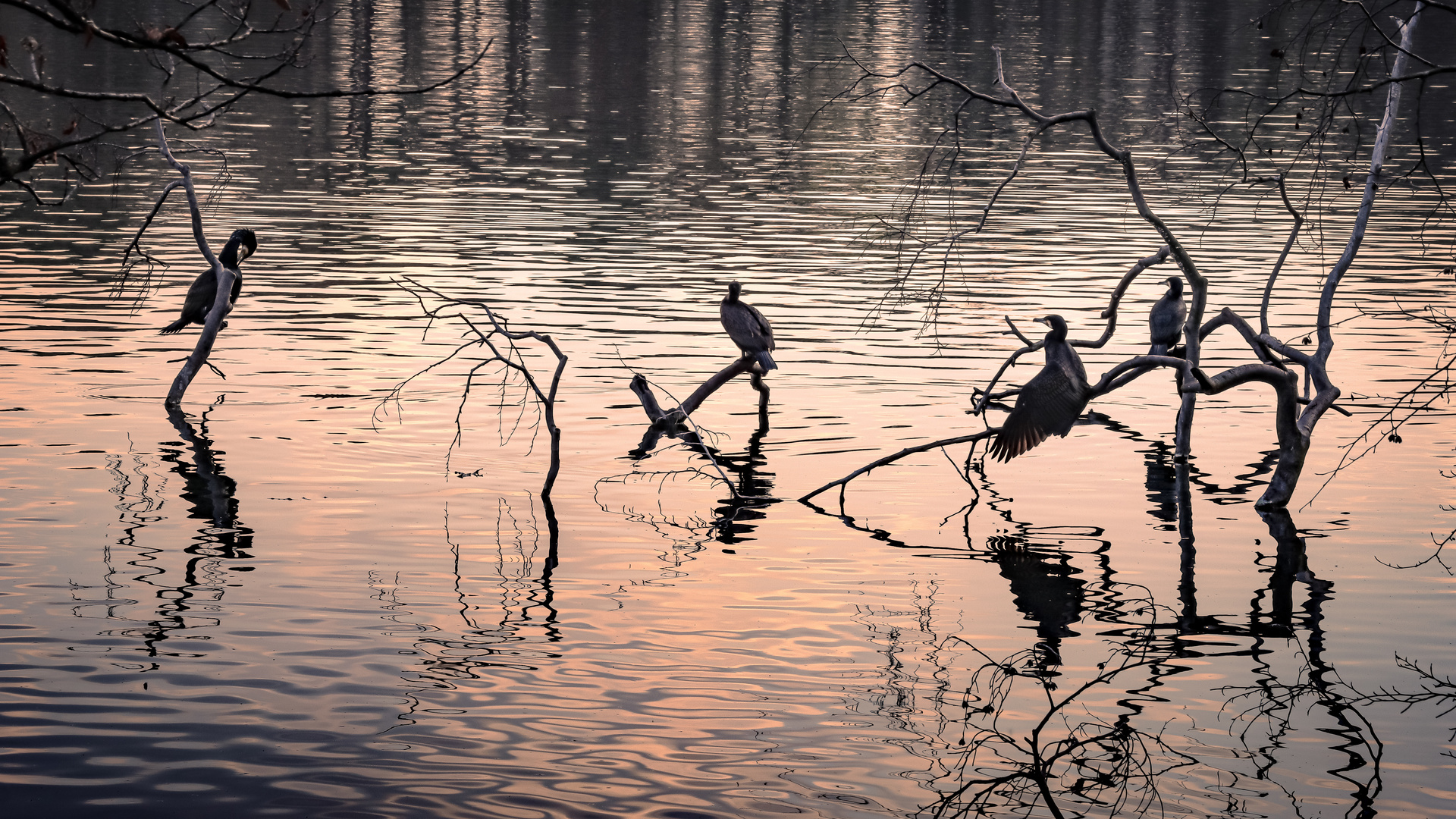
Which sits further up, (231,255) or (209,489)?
(231,255)

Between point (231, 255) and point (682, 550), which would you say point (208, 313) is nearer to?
point (231, 255)

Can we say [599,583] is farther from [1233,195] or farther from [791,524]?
[1233,195]

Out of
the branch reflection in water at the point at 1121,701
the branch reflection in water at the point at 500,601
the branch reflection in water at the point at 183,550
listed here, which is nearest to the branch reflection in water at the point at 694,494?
the branch reflection in water at the point at 500,601

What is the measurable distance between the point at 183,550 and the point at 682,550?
418 centimetres

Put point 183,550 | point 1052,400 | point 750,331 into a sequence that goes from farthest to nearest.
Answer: point 750,331
point 1052,400
point 183,550

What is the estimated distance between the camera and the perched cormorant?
18.7 m

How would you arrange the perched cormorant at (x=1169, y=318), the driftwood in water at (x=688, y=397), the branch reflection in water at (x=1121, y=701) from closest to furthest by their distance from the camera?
the branch reflection in water at (x=1121, y=701)
the driftwood in water at (x=688, y=397)
the perched cormorant at (x=1169, y=318)

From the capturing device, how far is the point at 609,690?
34.6 ft

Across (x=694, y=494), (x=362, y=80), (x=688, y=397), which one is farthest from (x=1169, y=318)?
(x=362, y=80)

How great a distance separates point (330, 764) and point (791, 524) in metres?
6.13

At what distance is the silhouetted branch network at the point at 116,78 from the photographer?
673 centimetres

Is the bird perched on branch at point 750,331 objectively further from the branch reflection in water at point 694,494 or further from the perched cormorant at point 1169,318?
the perched cormorant at point 1169,318

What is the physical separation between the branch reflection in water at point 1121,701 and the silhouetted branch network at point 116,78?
4957 millimetres

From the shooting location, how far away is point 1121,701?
1051cm
